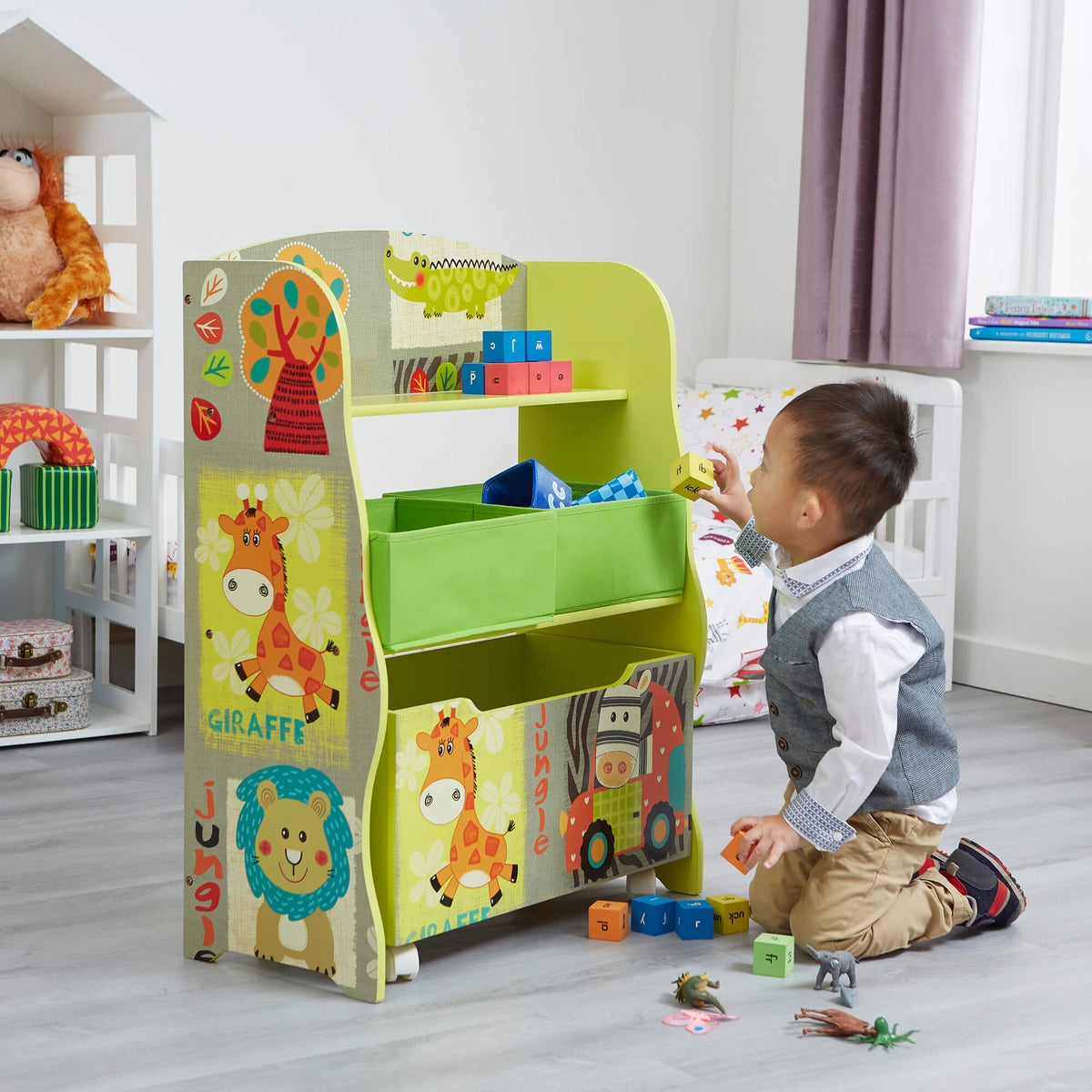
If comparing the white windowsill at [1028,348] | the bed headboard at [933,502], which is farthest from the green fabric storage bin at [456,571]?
the white windowsill at [1028,348]

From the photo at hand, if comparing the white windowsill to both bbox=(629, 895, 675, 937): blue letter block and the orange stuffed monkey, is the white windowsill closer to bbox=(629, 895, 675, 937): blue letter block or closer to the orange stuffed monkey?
bbox=(629, 895, 675, 937): blue letter block

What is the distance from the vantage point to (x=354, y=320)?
6.11 feet

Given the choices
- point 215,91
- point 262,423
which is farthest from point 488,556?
point 215,91

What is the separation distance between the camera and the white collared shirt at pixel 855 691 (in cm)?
169

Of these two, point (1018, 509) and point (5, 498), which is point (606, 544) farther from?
point (1018, 509)

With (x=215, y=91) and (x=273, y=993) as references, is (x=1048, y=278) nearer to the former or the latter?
(x=215, y=91)

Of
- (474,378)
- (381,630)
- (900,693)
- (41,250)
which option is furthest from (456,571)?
(41,250)

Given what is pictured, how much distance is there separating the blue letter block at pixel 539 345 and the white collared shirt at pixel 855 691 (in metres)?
0.45

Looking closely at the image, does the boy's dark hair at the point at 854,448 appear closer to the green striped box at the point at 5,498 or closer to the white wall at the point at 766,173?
the green striped box at the point at 5,498

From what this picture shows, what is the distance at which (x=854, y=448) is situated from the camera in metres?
1.73

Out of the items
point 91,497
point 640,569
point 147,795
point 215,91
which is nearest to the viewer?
point 640,569

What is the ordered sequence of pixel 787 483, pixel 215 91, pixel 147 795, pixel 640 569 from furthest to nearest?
pixel 215 91
pixel 147 795
pixel 640 569
pixel 787 483

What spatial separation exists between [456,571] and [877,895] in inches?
25.3

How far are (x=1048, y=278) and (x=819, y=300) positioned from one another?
51cm
